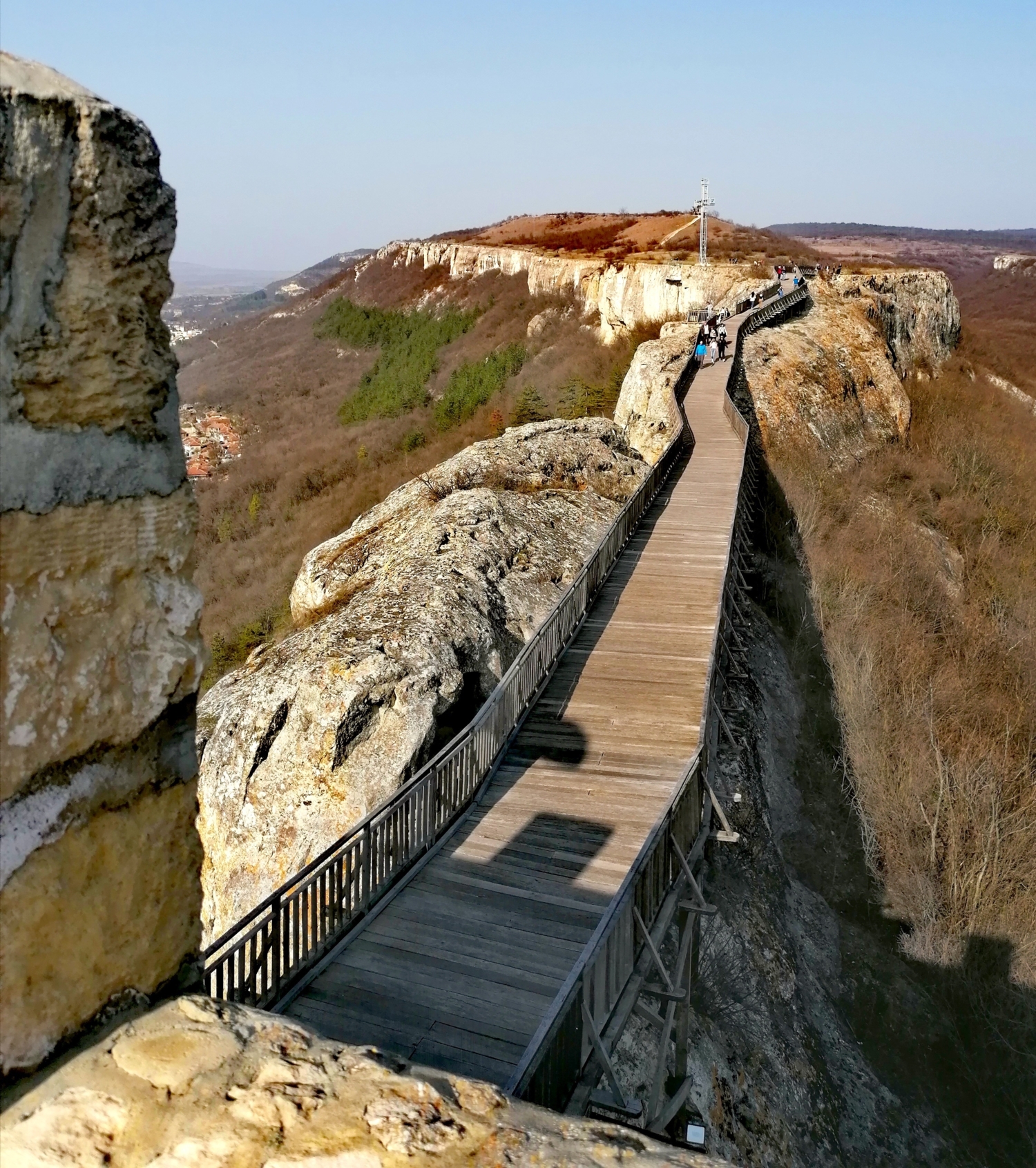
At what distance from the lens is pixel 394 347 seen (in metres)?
78.6

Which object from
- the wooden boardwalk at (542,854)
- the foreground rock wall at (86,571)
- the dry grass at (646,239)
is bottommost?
the wooden boardwalk at (542,854)

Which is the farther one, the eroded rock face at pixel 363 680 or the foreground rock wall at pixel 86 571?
the eroded rock face at pixel 363 680

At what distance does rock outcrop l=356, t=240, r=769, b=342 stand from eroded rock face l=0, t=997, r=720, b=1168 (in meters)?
38.6

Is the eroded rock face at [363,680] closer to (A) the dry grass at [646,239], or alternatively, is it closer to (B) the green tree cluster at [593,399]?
(B) the green tree cluster at [593,399]

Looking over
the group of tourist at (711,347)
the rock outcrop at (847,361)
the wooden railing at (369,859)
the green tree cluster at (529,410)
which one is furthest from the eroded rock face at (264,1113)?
the green tree cluster at (529,410)

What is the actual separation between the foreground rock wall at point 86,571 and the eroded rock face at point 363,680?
8.50 m

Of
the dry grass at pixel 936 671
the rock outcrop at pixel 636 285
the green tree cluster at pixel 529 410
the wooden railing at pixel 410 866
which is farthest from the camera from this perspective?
the rock outcrop at pixel 636 285

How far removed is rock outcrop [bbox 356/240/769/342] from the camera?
141 ft

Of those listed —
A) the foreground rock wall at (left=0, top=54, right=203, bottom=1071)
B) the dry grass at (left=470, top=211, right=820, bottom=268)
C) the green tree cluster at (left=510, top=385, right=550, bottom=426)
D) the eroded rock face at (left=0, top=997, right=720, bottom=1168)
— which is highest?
the dry grass at (left=470, top=211, right=820, bottom=268)

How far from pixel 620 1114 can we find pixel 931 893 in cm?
1237

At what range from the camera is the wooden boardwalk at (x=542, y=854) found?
643 cm

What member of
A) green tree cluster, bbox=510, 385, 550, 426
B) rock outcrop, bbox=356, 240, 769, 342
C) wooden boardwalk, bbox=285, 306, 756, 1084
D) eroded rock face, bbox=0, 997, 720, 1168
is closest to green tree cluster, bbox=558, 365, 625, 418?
green tree cluster, bbox=510, 385, 550, 426

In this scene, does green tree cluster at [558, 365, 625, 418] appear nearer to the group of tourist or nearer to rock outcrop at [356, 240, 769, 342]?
the group of tourist

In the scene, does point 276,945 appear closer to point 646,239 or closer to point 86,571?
point 86,571
